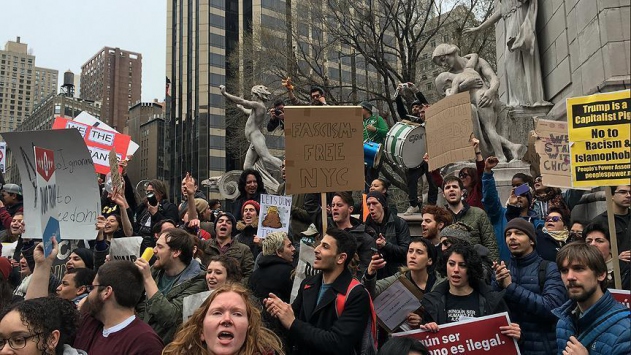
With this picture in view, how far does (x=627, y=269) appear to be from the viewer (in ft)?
15.6

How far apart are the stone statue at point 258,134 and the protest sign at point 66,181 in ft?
26.5

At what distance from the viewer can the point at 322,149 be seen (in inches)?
222

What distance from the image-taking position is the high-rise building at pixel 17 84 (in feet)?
419

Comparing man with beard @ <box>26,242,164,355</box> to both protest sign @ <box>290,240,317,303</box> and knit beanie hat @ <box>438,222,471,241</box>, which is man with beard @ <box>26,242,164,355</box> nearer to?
protest sign @ <box>290,240,317,303</box>

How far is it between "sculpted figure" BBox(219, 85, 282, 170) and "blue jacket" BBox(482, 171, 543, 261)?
7.62m

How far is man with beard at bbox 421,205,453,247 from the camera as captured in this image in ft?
19.2

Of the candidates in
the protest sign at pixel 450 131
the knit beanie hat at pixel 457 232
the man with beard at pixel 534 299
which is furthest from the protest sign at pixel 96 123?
the man with beard at pixel 534 299

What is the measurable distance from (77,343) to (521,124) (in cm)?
981

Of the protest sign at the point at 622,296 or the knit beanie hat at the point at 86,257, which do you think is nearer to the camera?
the protest sign at the point at 622,296

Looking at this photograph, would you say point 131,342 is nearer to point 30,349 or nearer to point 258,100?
point 30,349

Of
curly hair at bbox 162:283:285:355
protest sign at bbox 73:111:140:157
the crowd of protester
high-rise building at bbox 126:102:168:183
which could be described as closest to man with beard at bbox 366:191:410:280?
the crowd of protester

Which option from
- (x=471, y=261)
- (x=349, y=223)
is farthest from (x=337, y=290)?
(x=349, y=223)

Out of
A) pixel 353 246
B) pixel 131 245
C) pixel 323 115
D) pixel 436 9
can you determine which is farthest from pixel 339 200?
pixel 436 9

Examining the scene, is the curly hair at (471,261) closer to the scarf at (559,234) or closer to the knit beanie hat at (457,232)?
the knit beanie hat at (457,232)
